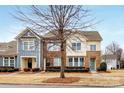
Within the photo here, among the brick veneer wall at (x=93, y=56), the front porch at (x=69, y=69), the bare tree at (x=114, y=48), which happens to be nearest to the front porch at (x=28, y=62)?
the front porch at (x=69, y=69)

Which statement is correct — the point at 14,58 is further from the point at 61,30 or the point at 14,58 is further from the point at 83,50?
the point at 61,30

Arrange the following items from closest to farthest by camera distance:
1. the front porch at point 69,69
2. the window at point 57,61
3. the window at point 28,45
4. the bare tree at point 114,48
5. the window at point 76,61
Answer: the bare tree at point 114,48
the front porch at point 69,69
the window at point 28,45
the window at point 57,61
the window at point 76,61

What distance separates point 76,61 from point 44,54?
2194mm

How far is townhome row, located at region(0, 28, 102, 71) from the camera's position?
71.7 ft

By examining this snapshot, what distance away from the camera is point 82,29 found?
15070 mm

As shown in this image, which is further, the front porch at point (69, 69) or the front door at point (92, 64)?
the front door at point (92, 64)

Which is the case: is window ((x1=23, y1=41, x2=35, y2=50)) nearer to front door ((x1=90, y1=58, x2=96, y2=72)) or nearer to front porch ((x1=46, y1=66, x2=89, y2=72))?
front porch ((x1=46, y1=66, x2=89, y2=72))

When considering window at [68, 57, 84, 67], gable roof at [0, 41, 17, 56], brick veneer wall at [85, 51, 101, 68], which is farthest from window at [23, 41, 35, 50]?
brick veneer wall at [85, 51, 101, 68]

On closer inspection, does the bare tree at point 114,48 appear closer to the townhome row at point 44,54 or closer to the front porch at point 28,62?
the townhome row at point 44,54

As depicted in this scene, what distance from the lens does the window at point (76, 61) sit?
22.4 meters

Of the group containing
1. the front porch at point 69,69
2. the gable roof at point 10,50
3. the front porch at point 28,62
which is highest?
the gable roof at point 10,50

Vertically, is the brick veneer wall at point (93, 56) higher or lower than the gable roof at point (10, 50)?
lower
